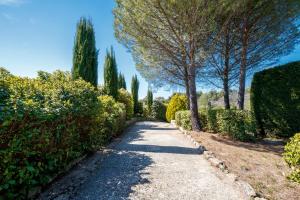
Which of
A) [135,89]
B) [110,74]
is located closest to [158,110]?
[135,89]

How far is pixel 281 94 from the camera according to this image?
924 centimetres

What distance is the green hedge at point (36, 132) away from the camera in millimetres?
2498

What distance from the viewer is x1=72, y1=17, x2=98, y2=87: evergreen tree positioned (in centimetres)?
1073

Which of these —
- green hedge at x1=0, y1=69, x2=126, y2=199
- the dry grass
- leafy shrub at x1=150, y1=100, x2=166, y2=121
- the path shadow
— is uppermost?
leafy shrub at x1=150, y1=100, x2=166, y2=121

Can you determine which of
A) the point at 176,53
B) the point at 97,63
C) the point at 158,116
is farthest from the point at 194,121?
the point at 158,116

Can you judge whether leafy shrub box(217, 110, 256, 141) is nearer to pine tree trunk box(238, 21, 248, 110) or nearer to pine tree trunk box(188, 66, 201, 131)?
pine tree trunk box(188, 66, 201, 131)

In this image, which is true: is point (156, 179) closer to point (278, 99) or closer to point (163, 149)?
point (163, 149)

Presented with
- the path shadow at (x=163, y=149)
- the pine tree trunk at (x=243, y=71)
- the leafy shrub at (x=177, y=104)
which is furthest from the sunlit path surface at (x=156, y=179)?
the leafy shrub at (x=177, y=104)

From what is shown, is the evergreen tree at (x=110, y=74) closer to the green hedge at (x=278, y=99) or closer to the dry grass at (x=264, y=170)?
the green hedge at (x=278, y=99)

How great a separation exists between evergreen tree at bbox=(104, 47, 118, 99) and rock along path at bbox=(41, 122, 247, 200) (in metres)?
9.44

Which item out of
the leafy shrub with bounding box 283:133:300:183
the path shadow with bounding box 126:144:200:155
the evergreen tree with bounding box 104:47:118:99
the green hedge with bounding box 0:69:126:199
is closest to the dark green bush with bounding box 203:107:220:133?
the path shadow with bounding box 126:144:200:155

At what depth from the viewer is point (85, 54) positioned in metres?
10.8

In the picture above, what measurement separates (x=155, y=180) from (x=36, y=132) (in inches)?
87.3

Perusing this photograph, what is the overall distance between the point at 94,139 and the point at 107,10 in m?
7.56
